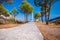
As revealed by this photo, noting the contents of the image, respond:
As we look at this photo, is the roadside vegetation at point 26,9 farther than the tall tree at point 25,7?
No

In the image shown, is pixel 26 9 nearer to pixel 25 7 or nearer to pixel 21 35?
pixel 25 7

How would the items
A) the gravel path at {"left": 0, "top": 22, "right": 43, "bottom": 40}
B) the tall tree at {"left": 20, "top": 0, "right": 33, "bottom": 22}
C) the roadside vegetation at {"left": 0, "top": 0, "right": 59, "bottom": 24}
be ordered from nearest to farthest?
the gravel path at {"left": 0, "top": 22, "right": 43, "bottom": 40} < the roadside vegetation at {"left": 0, "top": 0, "right": 59, "bottom": 24} < the tall tree at {"left": 20, "top": 0, "right": 33, "bottom": 22}

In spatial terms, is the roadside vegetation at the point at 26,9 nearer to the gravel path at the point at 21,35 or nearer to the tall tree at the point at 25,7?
the tall tree at the point at 25,7

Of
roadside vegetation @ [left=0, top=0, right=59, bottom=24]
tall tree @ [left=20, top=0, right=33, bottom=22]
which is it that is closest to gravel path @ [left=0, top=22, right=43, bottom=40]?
roadside vegetation @ [left=0, top=0, right=59, bottom=24]

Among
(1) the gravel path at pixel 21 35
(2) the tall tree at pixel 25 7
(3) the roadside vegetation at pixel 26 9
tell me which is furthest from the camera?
(2) the tall tree at pixel 25 7

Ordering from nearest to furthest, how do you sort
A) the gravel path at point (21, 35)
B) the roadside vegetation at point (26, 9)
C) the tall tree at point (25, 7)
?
the gravel path at point (21, 35) < the roadside vegetation at point (26, 9) < the tall tree at point (25, 7)

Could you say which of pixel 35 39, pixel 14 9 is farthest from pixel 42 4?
pixel 14 9

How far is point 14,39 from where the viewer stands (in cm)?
889

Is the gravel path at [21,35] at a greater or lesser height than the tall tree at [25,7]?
lesser

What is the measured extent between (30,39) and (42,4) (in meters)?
20.9

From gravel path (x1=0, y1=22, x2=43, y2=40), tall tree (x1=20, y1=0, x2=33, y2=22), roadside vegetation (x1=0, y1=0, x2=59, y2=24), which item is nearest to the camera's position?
gravel path (x1=0, y1=22, x2=43, y2=40)

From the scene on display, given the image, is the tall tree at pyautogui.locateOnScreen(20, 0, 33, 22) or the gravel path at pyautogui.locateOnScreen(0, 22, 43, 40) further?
the tall tree at pyautogui.locateOnScreen(20, 0, 33, 22)

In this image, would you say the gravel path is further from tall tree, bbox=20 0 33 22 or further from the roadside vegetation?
tall tree, bbox=20 0 33 22

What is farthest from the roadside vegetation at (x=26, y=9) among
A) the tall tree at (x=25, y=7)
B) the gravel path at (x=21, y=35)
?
the gravel path at (x=21, y=35)
